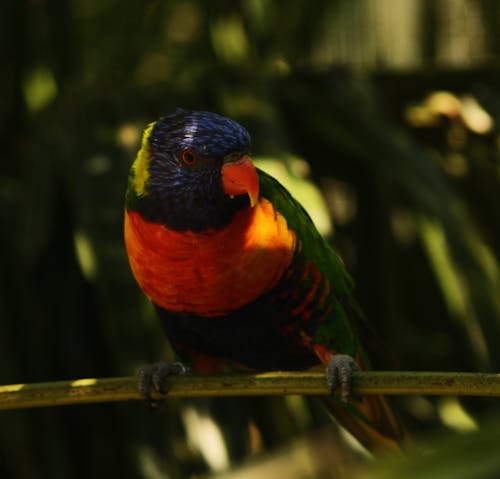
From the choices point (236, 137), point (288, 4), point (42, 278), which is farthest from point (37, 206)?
point (288, 4)

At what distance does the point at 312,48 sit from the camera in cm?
301

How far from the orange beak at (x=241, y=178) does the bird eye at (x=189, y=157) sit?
0.24 ft

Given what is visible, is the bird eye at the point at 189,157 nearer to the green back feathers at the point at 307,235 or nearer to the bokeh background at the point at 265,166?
the green back feathers at the point at 307,235

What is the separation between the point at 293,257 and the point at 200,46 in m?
1.58

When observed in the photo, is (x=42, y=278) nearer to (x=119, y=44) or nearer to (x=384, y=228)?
(x=384, y=228)

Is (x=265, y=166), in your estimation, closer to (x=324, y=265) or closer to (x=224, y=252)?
(x=324, y=265)

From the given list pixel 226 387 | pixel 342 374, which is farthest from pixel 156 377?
pixel 226 387

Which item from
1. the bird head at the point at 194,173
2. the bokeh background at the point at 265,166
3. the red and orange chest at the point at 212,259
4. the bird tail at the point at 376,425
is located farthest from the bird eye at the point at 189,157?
the bird tail at the point at 376,425

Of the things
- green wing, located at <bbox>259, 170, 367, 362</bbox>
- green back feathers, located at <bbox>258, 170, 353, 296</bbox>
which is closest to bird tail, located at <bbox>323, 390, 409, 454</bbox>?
green wing, located at <bbox>259, 170, 367, 362</bbox>

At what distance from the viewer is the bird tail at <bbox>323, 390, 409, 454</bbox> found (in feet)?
6.51

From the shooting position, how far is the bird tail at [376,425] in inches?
78.1

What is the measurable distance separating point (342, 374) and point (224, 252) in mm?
342

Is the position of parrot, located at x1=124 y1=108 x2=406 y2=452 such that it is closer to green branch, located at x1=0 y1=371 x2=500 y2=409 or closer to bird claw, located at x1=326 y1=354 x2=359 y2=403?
bird claw, located at x1=326 y1=354 x2=359 y2=403

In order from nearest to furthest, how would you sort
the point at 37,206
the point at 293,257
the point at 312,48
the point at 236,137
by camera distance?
the point at 236,137
the point at 293,257
the point at 37,206
the point at 312,48
